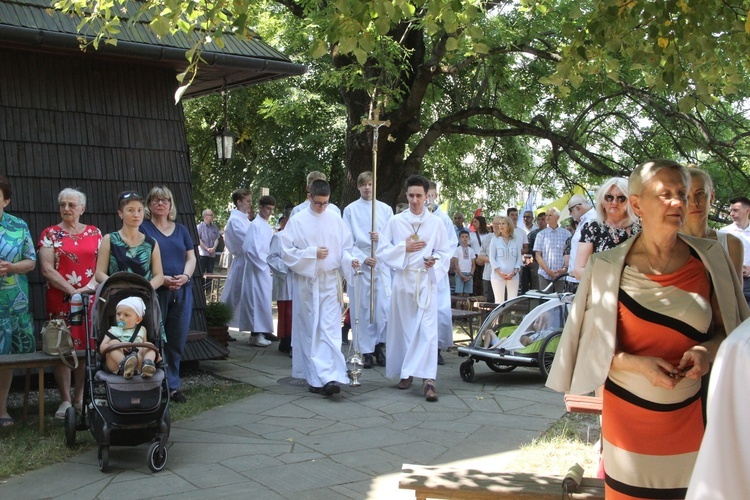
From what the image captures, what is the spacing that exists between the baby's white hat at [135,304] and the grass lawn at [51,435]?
110cm

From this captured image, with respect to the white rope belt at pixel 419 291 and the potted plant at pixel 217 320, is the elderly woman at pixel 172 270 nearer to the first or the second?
the potted plant at pixel 217 320

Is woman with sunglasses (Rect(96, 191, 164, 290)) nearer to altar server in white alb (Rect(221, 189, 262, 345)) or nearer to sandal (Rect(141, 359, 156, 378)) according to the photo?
sandal (Rect(141, 359, 156, 378))

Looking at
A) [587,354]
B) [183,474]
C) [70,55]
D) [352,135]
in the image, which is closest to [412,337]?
[183,474]

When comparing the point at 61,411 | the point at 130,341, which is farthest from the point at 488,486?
the point at 61,411

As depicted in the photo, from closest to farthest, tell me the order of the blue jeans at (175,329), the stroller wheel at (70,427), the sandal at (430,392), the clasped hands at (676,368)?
the clasped hands at (676,368)
the stroller wheel at (70,427)
the blue jeans at (175,329)
the sandal at (430,392)

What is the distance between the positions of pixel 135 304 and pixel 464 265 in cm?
1002

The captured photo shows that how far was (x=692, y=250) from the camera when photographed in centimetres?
369

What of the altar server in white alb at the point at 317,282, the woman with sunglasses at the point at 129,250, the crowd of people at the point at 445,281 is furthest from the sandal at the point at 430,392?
the woman with sunglasses at the point at 129,250

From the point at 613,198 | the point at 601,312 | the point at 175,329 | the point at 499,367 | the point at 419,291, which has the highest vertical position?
the point at 613,198

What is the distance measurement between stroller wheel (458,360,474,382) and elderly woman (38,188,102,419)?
4126mm

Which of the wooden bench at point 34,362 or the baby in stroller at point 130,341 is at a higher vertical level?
the baby in stroller at point 130,341

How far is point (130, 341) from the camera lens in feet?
21.8

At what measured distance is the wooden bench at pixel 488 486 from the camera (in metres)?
4.18

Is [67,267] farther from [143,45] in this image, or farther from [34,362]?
[143,45]
